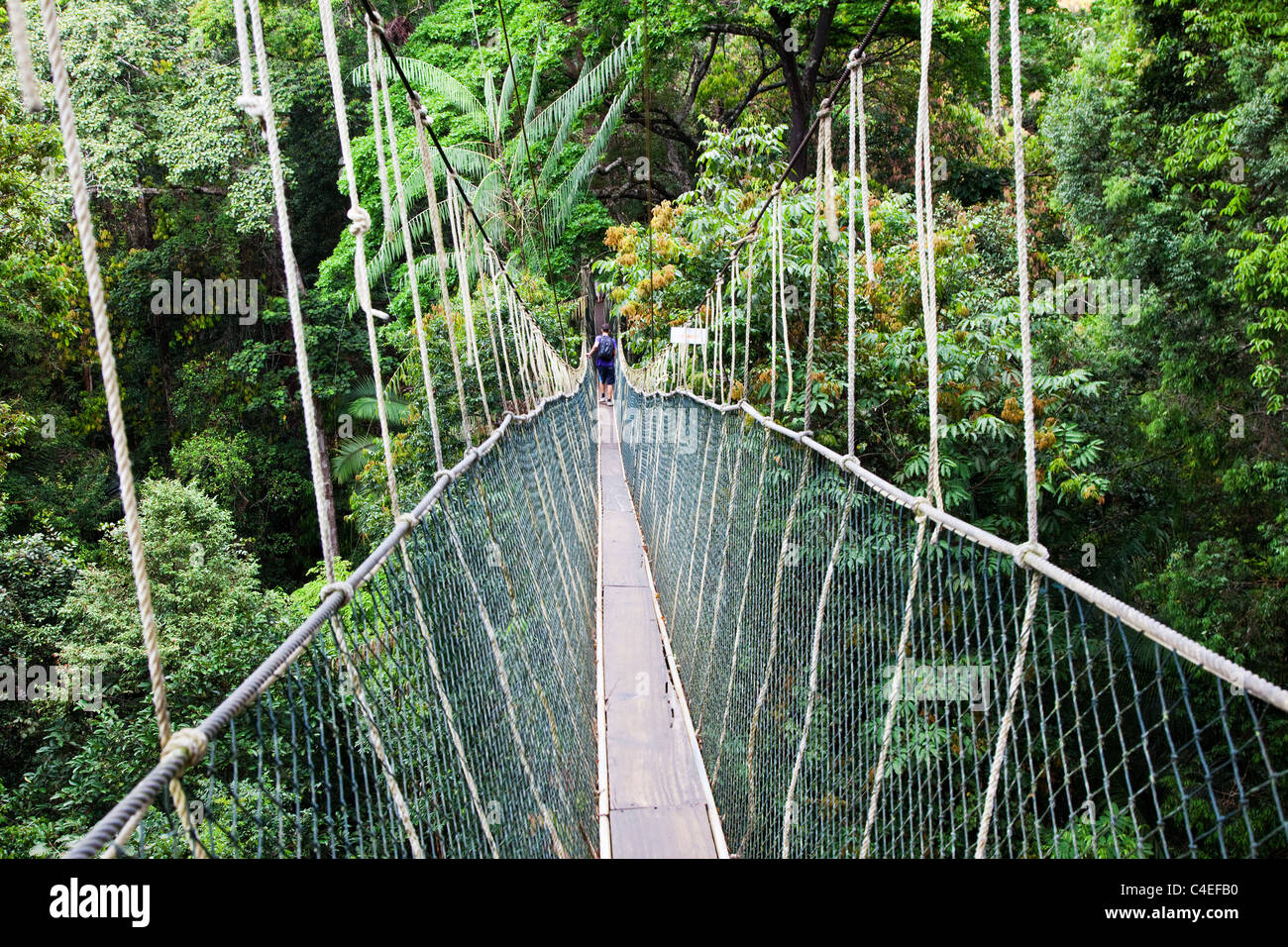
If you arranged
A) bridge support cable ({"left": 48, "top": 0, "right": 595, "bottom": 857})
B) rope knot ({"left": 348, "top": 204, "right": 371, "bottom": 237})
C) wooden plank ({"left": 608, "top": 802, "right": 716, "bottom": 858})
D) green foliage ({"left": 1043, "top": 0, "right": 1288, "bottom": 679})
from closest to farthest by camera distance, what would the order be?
1. bridge support cable ({"left": 48, "top": 0, "right": 595, "bottom": 857})
2. rope knot ({"left": 348, "top": 204, "right": 371, "bottom": 237})
3. wooden plank ({"left": 608, "top": 802, "right": 716, "bottom": 858})
4. green foliage ({"left": 1043, "top": 0, "right": 1288, "bottom": 679})

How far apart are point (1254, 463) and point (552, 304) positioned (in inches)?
252

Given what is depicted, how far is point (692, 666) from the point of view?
346cm

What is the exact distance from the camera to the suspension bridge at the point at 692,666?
928mm

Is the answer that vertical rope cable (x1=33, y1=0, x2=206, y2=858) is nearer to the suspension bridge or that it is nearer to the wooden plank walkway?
the suspension bridge

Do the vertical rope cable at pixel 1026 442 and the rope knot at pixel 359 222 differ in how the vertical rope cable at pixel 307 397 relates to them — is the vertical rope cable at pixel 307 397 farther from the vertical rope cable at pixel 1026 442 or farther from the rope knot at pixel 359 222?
the vertical rope cable at pixel 1026 442

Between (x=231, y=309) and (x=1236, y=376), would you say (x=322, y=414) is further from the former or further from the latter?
(x=1236, y=376)

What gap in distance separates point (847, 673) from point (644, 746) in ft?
5.15

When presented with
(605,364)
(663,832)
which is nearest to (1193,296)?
(663,832)

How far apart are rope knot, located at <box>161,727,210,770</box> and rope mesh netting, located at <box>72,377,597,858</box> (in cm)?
3

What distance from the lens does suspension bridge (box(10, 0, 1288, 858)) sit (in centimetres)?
93

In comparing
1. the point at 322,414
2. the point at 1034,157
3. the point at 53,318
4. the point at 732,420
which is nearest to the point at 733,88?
the point at 1034,157

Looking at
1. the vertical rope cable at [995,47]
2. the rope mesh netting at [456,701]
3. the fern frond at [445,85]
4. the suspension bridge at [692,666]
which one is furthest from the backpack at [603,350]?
→ the vertical rope cable at [995,47]

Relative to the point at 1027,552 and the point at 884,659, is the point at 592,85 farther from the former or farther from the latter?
the point at 1027,552

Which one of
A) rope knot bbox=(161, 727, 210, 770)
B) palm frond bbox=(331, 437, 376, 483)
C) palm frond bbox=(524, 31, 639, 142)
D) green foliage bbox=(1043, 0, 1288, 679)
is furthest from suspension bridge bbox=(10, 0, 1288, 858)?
palm frond bbox=(331, 437, 376, 483)
